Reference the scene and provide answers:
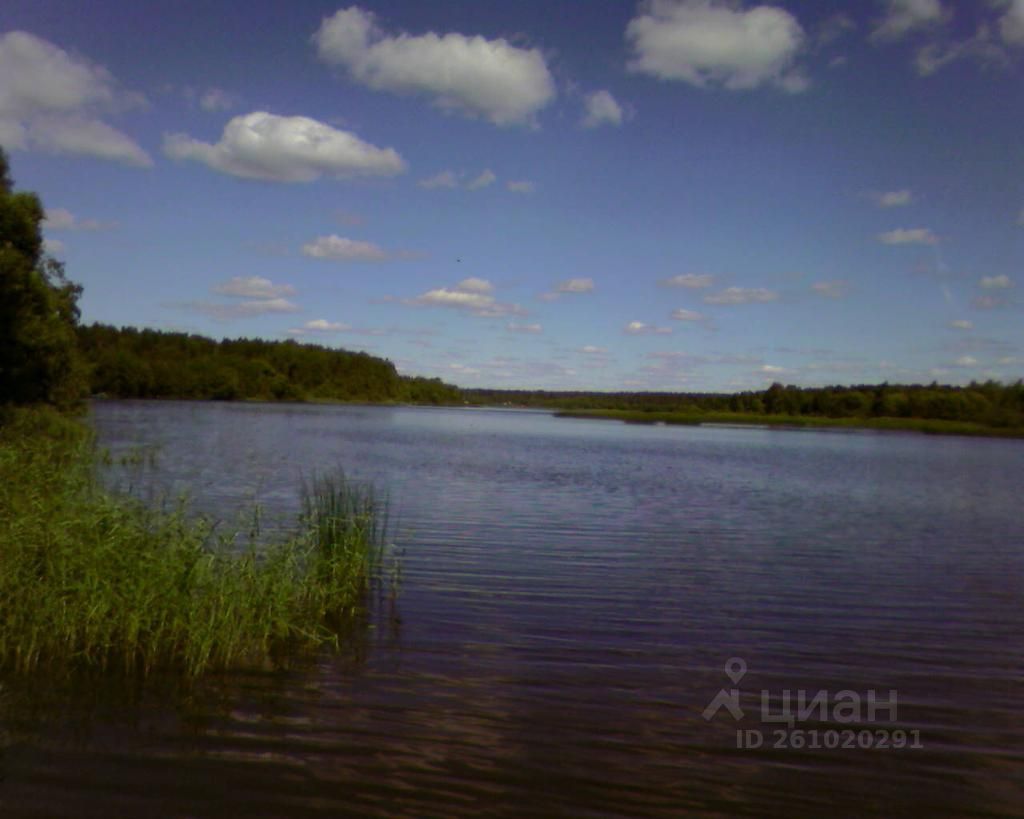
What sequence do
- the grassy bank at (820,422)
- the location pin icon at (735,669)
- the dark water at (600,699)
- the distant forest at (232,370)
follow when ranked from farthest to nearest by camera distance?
the distant forest at (232,370) → the grassy bank at (820,422) → the location pin icon at (735,669) → the dark water at (600,699)

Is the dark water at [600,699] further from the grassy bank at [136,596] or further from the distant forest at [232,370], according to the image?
the distant forest at [232,370]

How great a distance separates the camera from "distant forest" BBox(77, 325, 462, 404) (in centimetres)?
11044

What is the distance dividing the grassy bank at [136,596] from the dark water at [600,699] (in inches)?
19.9

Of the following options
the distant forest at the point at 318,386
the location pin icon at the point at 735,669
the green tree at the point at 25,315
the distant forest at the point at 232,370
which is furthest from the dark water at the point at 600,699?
the distant forest at the point at 232,370

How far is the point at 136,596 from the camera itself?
286 inches

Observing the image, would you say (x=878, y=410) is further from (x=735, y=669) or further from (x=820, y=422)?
(x=735, y=669)

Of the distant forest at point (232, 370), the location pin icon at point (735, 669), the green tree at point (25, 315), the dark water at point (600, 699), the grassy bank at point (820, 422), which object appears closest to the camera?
the dark water at point (600, 699)

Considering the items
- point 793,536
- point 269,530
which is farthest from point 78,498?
point 793,536

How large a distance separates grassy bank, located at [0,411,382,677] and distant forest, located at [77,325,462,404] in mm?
93545

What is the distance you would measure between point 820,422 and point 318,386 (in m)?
91.5

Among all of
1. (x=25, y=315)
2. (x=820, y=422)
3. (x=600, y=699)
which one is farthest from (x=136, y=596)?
(x=820, y=422)

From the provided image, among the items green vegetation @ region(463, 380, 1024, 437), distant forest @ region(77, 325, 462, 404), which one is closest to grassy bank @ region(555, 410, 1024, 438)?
green vegetation @ region(463, 380, 1024, 437)

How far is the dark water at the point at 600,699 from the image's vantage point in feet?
17.5

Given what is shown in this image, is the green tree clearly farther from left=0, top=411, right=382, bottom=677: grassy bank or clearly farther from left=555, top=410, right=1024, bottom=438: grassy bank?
left=555, top=410, right=1024, bottom=438: grassy bank
